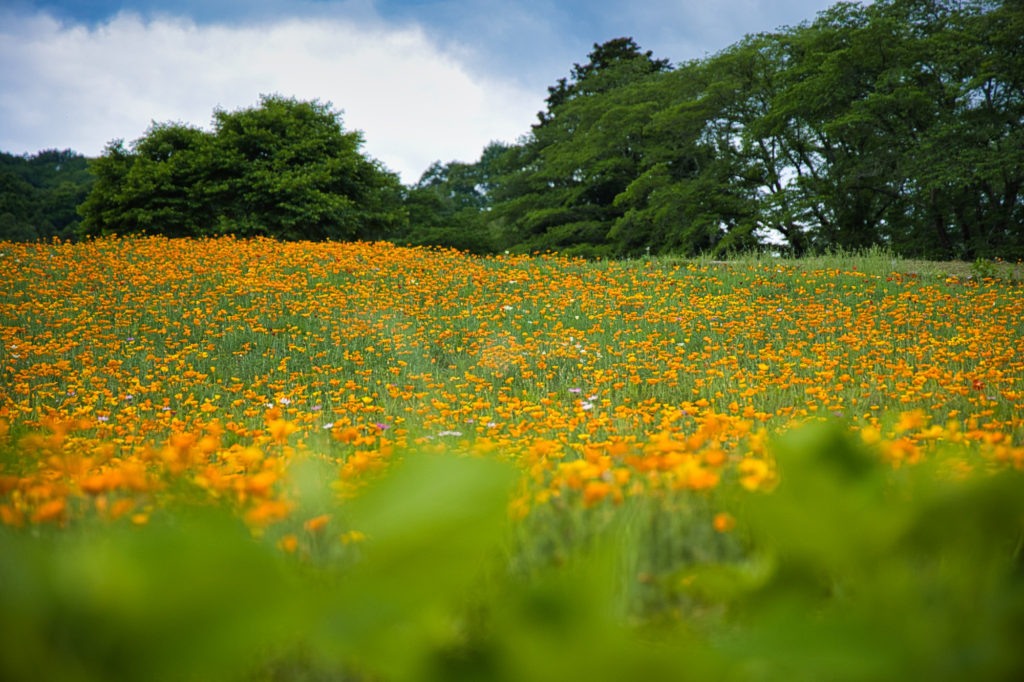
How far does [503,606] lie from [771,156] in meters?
24.6

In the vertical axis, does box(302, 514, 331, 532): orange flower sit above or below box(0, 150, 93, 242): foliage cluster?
below

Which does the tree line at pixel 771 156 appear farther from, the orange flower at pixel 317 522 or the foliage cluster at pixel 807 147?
the orange flower at pixel 317 522

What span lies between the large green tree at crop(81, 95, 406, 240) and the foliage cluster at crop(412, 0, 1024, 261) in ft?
24.2

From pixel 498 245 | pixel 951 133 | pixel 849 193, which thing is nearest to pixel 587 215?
pixel 498 245

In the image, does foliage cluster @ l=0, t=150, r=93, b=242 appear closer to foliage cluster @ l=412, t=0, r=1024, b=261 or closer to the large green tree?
the large green tree

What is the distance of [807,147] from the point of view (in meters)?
21.6

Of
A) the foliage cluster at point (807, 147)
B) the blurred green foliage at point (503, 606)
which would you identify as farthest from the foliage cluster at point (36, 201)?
the blurred green foliage at point (503, 606)

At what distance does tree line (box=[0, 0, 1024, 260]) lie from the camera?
675 inches

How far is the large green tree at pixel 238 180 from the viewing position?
18266 mm

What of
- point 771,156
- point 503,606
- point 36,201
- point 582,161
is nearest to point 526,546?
point 503,606

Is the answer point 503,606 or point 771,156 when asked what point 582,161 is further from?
point 503,606

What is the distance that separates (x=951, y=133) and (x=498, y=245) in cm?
1804

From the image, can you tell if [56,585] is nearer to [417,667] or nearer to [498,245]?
[417,667]

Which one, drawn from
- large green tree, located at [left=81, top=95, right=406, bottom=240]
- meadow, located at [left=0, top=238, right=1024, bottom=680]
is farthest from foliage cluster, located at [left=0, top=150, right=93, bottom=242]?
meadow, located at [left=0, top=238, right=1024, bottom=680]
